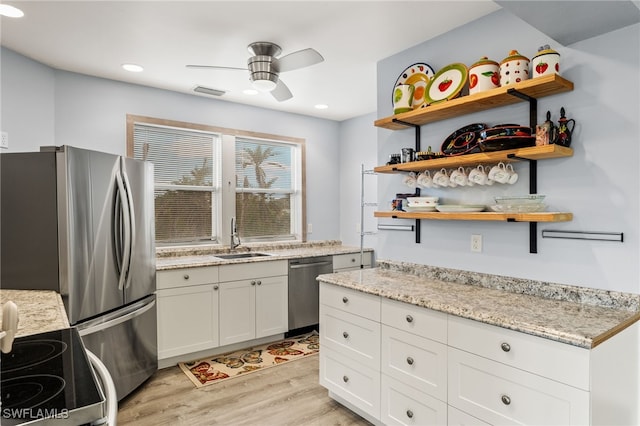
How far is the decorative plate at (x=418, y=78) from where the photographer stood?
2.65 meters

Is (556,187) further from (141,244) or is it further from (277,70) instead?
(141,244)

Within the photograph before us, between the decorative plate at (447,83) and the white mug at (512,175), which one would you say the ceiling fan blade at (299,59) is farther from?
the white mug at (512,175)

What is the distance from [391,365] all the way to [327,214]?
3.02 m

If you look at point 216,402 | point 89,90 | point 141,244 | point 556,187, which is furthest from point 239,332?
point 556,187

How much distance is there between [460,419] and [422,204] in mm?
1287

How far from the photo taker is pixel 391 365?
2.17 meters

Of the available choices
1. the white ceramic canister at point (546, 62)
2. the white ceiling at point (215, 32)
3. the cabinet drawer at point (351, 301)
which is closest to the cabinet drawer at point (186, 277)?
the cabinet drawer at point (351, 301)

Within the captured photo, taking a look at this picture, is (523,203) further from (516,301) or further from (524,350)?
(524,350)

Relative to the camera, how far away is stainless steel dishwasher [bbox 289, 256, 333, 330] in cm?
396

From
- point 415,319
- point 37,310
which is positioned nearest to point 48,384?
point 37,310

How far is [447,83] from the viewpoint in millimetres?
2465

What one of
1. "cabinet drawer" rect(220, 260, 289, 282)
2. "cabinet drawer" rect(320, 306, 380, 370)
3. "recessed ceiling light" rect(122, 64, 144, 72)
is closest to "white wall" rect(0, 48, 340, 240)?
"recessed ceiling light" rect(122, 64, 144, 72)

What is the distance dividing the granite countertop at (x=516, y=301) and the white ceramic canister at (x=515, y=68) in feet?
3.66

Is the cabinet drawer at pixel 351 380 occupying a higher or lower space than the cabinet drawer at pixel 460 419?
lower
